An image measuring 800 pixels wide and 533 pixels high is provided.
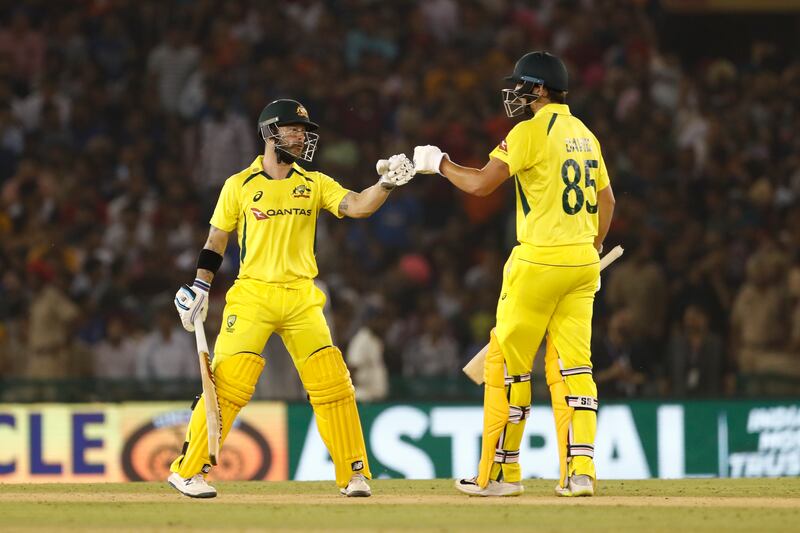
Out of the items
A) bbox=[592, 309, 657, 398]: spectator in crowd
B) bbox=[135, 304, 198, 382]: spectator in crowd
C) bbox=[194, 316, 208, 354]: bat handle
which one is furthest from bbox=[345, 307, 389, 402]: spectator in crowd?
bbox=[194, 316, 208, 354]: bat handle

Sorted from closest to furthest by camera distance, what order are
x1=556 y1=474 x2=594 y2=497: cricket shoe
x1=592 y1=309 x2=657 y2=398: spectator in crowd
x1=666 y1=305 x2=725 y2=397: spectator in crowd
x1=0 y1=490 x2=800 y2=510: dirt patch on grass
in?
x1=0 y1=490 x2=800 y2=510: dirt patch on grass → x1=556 y1=474 x2=594 y2=497: cricket shoe → x1=592 y1=309 x2=657 y2=398: spectator in crowd → x1=666 y1=305 x2=725 y2=397: spectator in crowd

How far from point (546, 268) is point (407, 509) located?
1.42m

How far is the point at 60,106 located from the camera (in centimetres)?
1594

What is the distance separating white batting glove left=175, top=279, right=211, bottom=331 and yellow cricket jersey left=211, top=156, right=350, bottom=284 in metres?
0.23

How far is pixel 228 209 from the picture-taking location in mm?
8055

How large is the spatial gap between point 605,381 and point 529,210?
17.5ft

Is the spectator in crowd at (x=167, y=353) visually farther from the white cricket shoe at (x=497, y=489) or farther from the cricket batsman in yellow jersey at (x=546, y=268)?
the cricket batsman in yellow jersey at (x=546, y=268)

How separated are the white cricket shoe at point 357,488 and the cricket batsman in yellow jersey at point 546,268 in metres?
0.65

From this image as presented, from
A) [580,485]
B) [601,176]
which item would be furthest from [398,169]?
[580,485]

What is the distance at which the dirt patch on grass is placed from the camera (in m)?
7.64

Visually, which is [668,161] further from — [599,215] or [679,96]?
[599,215]

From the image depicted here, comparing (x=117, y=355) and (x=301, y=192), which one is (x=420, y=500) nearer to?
(x=301, y=192)

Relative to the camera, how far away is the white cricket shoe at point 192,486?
7.91 metres

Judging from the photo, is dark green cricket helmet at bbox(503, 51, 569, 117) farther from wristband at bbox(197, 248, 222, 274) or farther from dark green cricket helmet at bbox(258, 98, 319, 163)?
wristband at bbox(197, 248, 222, 274)
